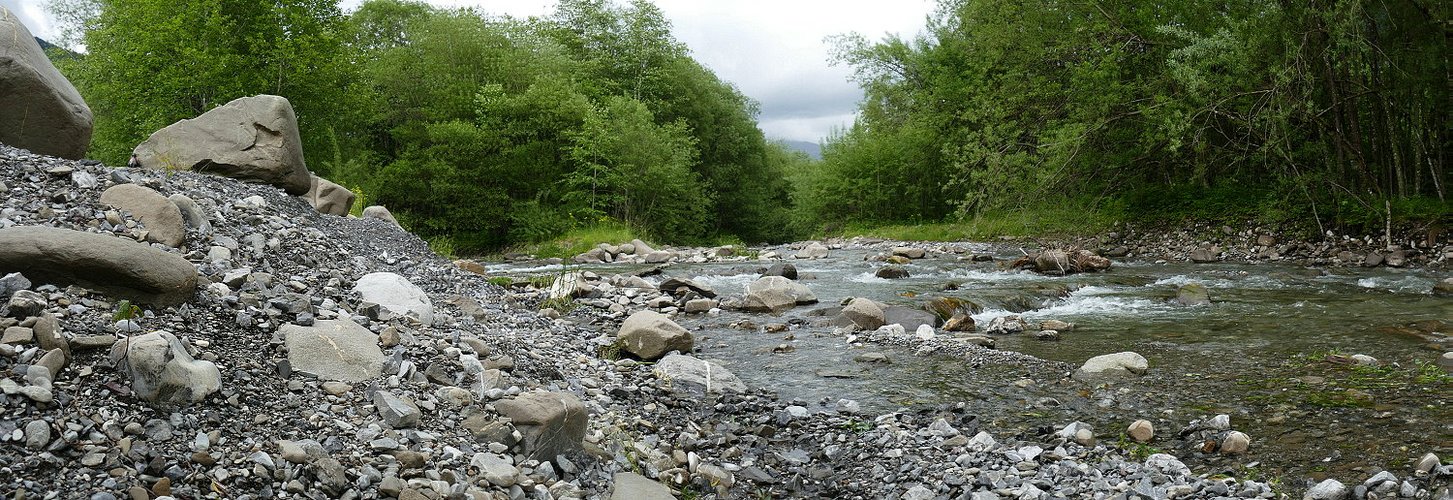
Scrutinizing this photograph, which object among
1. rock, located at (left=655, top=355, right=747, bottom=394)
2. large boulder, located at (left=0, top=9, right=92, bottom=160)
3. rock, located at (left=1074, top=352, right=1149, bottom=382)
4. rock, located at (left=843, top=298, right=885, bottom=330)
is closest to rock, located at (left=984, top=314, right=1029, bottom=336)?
rock, located at (left=843, top=298, right=885, bottom=330)

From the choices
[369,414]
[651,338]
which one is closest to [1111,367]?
[651,338]

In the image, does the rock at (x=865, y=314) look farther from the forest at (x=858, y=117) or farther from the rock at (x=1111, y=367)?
the forest at (x=858, y=117)

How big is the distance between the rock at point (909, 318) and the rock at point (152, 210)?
23.9 ft

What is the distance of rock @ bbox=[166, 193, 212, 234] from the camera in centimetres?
643

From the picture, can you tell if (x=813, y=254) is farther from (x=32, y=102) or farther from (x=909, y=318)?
(x=32, y=102)

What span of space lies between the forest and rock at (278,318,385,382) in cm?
1642

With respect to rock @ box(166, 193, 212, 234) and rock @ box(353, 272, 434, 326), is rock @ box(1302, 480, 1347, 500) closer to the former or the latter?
rock @ box(353, 272, 434, 326)

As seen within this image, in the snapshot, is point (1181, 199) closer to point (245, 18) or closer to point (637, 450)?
point (637, 450)

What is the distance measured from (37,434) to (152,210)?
338 cm

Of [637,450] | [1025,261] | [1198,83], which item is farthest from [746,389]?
[1198,83]

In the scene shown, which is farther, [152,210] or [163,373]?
[152,210]

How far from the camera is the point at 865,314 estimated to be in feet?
32.6

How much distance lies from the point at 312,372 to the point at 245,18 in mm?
24789

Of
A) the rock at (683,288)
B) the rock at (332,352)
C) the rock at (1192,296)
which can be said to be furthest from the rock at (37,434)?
the rock at (1192,296)
